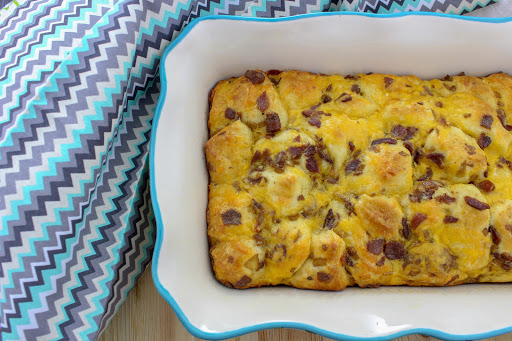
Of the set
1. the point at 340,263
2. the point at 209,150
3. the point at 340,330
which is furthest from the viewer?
the point at 209,150

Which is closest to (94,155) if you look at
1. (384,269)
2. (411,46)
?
(384,269)

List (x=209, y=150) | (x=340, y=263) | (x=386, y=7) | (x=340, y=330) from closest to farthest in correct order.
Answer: (x=340, y=330)
(x=340, y=263)
(x=209, y=150)
(x=386, y=7)

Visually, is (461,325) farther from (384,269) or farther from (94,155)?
(94,155)

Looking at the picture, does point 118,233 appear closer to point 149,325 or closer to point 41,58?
point 149,325

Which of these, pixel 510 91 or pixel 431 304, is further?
pixel 510 91

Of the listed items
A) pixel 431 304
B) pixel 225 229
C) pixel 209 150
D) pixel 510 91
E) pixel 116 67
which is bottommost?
pixel 431 304
